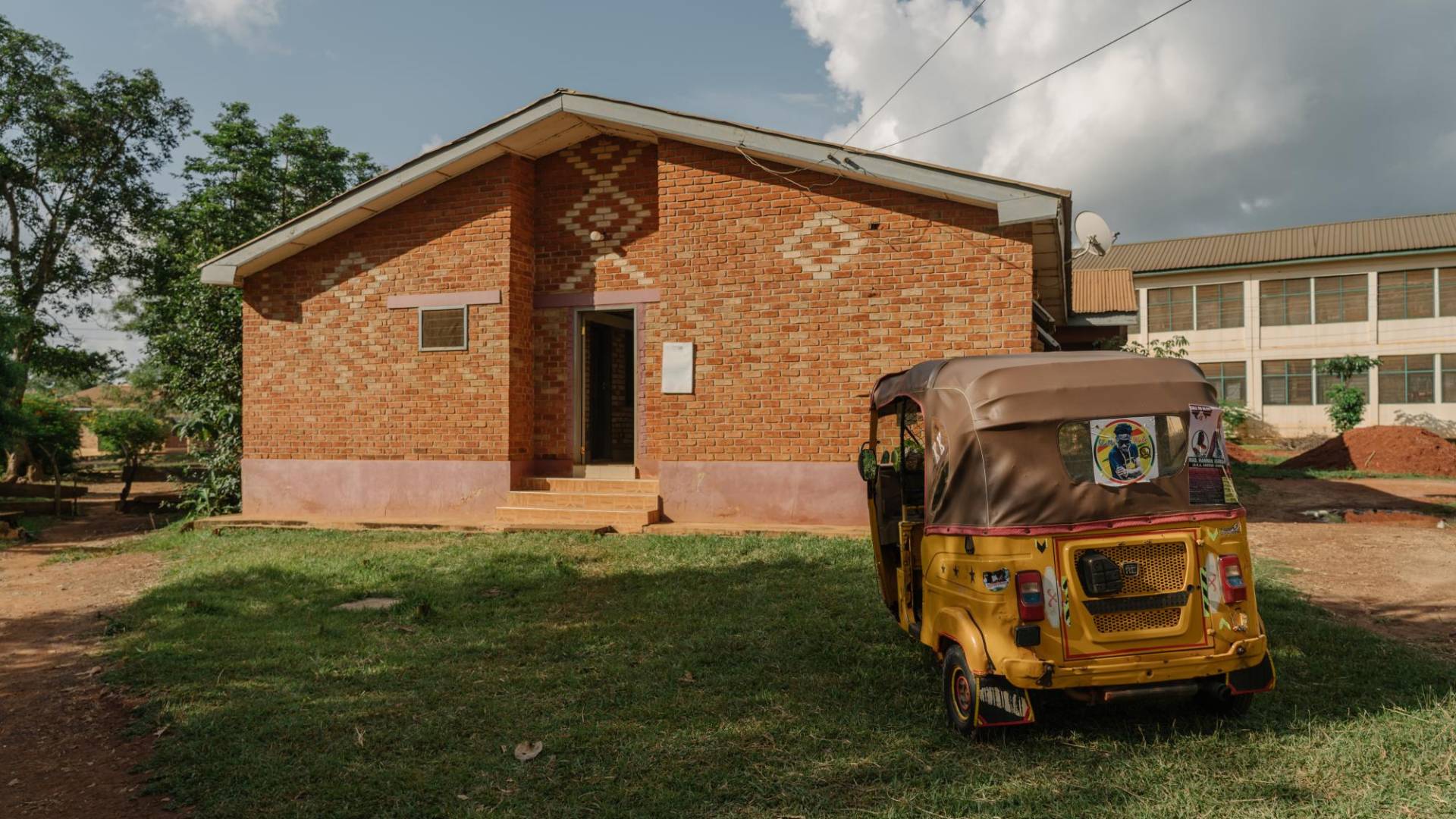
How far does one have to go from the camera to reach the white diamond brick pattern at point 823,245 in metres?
10.4

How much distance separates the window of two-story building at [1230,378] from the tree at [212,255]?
32.6 m

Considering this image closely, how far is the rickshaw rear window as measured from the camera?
4043mm

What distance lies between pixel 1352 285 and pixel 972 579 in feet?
114

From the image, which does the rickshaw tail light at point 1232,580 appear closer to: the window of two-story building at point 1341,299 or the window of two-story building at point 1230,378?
the window of two-story building at point 1230,378

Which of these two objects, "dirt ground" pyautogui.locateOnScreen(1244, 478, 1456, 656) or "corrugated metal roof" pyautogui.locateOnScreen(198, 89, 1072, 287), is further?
"corrugated metal roof" pyautogui.locateOnScreen(198, 89, 1072, 287)

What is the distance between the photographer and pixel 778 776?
150 inches

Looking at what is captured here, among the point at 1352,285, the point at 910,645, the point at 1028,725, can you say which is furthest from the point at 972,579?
the point at 1352,285

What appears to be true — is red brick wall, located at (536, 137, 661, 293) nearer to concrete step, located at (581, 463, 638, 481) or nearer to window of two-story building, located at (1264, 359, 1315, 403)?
concrete step, located at (581, 463, 638, 481)

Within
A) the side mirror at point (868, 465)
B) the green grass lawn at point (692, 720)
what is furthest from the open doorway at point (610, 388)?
the side mirror at point (868, 465)

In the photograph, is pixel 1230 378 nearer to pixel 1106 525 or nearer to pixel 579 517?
pixel 579 517

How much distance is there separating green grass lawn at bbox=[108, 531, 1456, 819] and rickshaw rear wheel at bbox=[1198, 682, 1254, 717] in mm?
101

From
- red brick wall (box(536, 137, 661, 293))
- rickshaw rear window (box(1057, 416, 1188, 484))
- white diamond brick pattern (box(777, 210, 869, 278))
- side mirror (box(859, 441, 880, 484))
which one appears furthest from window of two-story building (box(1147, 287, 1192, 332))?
rickshaw rear window (box(1057, 416, 1188, 484))

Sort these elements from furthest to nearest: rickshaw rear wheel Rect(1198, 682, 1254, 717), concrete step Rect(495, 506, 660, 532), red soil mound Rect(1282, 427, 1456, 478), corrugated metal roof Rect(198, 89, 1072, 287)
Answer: red soil mound Rect(1282, 427, 1456, 478) < concrete step Rect(495, 506, 660, 532) < corrugated metal roof Rect(198, 89, 1072, 287) < rickshaw rear wheel Rect(1198, 682, 1254, 717)

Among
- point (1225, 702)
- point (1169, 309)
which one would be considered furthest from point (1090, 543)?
point (1169, 309)
